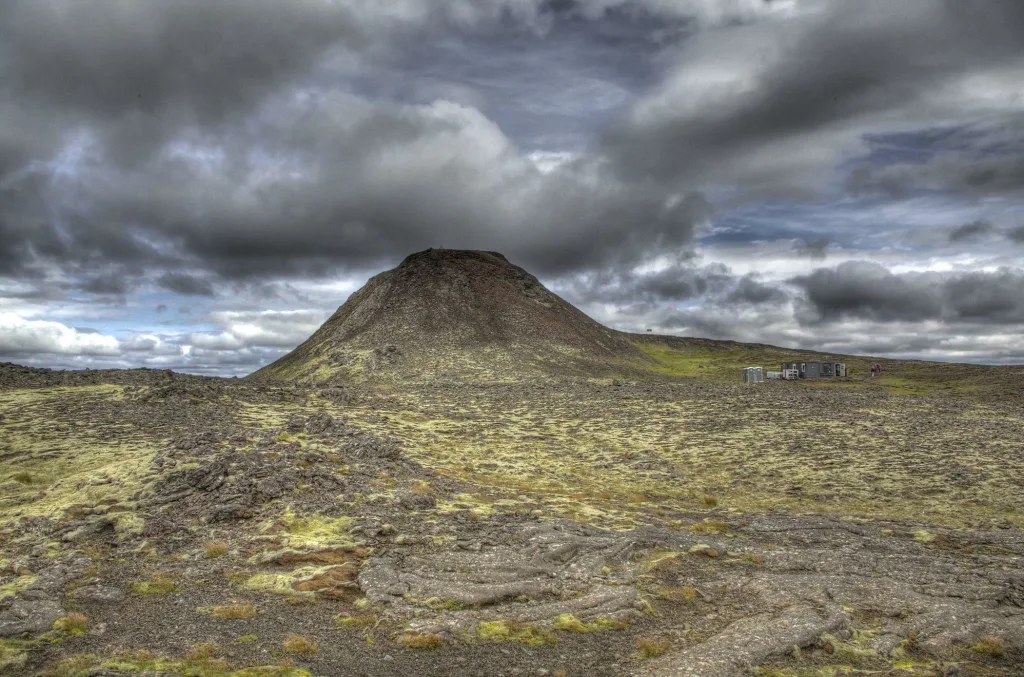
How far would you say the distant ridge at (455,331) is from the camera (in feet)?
312

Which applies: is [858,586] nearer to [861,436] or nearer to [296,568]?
[296,568]

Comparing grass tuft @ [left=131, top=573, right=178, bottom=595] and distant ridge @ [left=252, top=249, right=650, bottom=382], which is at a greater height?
distant ridge @ [left=252, top=249, right=650, bottom=382]

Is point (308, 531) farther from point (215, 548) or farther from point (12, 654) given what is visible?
point (12, 654)

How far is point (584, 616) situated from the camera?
20.4 metres

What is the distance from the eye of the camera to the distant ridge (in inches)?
3740

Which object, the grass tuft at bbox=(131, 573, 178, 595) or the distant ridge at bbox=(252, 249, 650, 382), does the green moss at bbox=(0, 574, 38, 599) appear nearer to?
the grass tuft at bbox=(131, 573, 178, 595)

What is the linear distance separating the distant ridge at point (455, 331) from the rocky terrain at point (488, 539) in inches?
1504

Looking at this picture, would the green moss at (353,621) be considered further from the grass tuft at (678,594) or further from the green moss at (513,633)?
the grass tuft at (678,594)

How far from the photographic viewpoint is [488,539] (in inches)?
1058

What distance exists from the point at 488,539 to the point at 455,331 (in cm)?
8249

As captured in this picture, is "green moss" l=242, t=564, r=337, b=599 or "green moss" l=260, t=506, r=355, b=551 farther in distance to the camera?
"green moss" l=260, t=506, r=355, b=551

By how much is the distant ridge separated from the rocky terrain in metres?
38.2

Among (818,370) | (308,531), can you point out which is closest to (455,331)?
(818,370)

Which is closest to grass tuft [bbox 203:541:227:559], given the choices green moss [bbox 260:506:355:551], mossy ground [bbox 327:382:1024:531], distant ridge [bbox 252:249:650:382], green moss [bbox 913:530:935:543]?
green moss [bbox 260:506:355:551]
